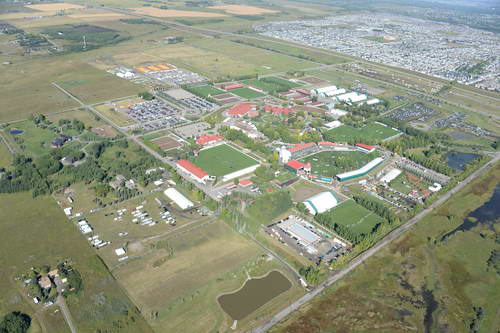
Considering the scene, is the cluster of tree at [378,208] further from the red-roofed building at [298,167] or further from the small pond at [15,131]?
the small pond at [15,131]

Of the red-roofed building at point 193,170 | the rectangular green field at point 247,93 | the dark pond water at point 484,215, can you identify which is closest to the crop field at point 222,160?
the red-roofed building at point 193,170

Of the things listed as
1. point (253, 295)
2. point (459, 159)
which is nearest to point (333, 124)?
point (459, 159)

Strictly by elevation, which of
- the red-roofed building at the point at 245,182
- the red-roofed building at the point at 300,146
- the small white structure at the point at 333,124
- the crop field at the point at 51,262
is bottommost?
the crop field at the point at 51,262

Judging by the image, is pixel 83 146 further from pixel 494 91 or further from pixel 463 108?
pixel 494 91

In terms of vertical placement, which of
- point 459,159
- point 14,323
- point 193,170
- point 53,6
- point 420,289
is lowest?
point 14,323

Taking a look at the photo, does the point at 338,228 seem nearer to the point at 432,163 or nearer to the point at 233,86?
the point at 432,163

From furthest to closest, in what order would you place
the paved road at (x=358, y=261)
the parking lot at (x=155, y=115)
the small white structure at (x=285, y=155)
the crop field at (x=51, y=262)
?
the parking lot at (x=155, y=115) < the small white structure at (x=285, y=155) < the paved road at (x=358, y=261) < the crop field at (x=51, y=262)

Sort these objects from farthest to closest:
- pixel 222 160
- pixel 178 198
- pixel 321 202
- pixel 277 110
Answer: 1. pixel 277 110
2. pixel 222 160
3. pixel 178 198
4. pixel 321 202
